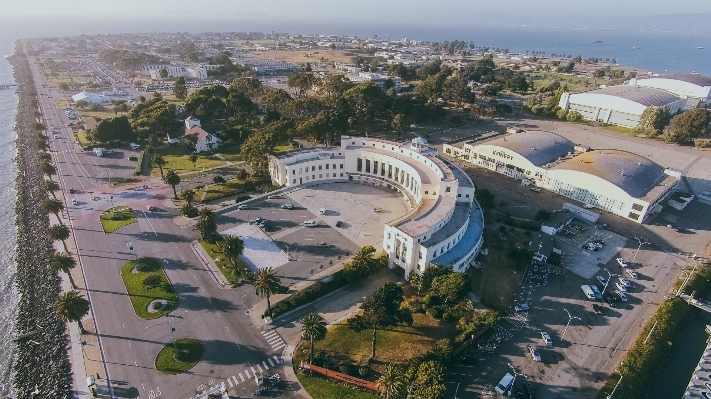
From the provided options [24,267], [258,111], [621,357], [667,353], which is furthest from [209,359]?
[258,111]

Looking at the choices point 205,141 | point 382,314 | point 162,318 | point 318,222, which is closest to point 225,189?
point 318,222

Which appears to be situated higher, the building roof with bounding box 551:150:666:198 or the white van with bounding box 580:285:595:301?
the building roof with bounding box 551:150:666:198

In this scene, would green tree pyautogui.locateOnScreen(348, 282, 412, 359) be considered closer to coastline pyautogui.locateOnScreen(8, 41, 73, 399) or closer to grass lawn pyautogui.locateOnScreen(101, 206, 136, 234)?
coastline pyautogui.locateOnScreen(8, 41, 73, 399)

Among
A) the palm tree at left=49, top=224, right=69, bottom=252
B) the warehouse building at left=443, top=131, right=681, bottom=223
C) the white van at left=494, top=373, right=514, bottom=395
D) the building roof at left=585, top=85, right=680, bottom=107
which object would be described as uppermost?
the building roof at left=585, top=85, right=680, bottom=107

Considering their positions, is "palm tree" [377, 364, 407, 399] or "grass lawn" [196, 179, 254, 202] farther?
"grass lawn" [196, 179, 254, 202]

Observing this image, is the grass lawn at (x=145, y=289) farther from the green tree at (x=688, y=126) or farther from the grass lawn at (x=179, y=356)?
the green tree at (x=688, y=126)

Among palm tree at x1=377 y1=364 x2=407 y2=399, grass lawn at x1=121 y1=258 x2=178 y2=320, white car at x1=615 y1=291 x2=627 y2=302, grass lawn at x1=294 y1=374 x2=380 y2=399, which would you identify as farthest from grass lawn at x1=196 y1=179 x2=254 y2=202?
white car at x1=615 y1=291 x2=627 y2=302

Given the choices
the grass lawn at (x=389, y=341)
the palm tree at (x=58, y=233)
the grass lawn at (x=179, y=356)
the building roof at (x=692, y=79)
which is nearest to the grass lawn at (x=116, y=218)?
the palm tree at (x=58, y=233)
